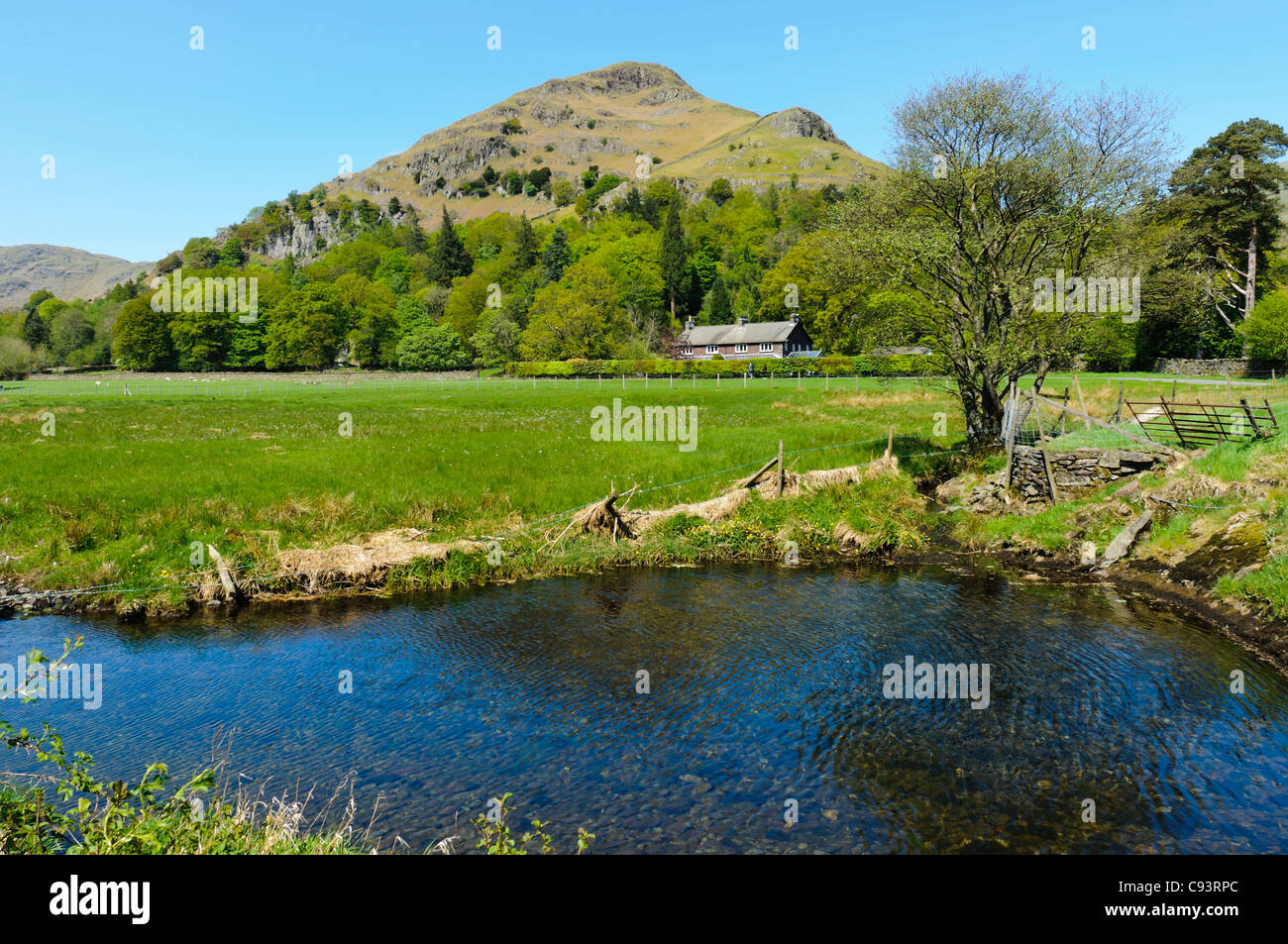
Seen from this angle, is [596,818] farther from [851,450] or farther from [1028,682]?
[851,450]

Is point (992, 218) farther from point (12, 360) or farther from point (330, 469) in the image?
point (12, 360)

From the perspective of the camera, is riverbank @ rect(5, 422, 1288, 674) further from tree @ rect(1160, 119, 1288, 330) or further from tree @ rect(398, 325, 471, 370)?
tree @ rect(398, 325, 471, 370)

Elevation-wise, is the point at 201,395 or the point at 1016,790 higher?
the point at 201,395

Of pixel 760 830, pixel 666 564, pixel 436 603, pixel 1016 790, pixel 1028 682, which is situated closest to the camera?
pixel 760 830

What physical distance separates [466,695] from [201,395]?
2919 inches

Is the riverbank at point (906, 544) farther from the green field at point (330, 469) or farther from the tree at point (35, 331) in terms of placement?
the tree at point (35, 331)

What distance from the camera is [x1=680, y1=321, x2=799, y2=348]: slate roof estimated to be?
456 feet

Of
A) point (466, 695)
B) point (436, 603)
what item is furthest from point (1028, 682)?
point (436, 603)

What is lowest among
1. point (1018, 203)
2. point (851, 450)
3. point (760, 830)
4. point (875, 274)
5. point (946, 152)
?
point (760, 830)

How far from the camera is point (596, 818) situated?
34.2ft

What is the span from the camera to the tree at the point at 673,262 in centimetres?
17725

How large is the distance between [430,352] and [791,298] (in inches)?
2717

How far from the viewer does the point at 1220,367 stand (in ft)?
234

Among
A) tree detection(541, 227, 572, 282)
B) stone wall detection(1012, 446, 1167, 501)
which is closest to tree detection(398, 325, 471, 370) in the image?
tree detection(541, 227, 572, 282)
